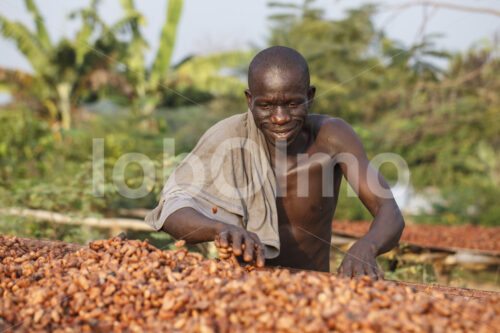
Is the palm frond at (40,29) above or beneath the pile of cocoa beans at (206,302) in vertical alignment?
above

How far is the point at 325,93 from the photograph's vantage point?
1275 centimetres

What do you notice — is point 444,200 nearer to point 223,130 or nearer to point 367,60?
point 367,60

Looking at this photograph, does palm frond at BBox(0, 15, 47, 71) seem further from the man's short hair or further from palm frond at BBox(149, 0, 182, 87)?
the man's short hair

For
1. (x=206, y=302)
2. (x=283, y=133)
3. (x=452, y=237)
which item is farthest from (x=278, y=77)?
(x=452, y=237)

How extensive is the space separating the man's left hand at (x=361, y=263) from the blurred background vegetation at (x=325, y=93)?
5.74 metres

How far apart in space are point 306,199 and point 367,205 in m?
0.31

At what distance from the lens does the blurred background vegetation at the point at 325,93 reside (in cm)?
959

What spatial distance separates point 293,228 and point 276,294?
1103 millimetres

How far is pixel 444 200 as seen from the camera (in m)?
9.80

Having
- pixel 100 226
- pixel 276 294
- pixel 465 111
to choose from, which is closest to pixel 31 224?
pixel 100 226

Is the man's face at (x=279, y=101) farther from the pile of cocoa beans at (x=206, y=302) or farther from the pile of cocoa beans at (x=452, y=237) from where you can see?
the pile of cocoa beans at (x=452, y=237)

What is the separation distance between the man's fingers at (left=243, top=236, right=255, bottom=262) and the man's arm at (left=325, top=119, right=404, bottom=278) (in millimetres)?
340

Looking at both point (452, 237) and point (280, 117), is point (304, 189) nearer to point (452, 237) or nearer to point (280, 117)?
point (280, 117)

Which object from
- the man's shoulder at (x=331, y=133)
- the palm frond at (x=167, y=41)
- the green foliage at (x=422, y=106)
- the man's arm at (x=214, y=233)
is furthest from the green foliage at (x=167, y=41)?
the man's arm at (x=214, y=233)
